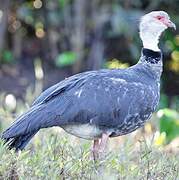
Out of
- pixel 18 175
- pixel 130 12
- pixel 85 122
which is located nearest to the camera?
pixel 18 175

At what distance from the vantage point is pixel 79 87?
4.79m

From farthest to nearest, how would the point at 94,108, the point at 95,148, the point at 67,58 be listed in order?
the point at 67,58 → the point at 95,148 → the point at 94,108

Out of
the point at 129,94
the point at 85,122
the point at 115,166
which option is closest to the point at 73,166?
the point at 115,166

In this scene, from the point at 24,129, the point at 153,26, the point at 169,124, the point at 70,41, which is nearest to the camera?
the point at 24,129

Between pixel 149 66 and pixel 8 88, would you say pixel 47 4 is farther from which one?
pixel 149 66

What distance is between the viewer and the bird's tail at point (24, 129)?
14.7 feet

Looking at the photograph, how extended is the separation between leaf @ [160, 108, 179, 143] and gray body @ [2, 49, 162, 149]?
5.74 ft

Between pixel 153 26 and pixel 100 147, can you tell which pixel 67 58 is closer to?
pixel 153 26

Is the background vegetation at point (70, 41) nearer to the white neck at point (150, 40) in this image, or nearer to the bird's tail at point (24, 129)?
the white neck at point (150, 40)

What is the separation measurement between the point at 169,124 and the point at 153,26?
5.48 feet

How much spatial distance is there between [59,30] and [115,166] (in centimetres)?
639

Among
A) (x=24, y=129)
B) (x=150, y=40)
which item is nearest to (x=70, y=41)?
(x=150, y=40)

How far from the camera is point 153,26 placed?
17.7 feet

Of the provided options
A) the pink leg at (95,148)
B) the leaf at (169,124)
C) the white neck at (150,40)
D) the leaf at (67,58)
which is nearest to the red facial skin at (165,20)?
the white neck at (150,40)
